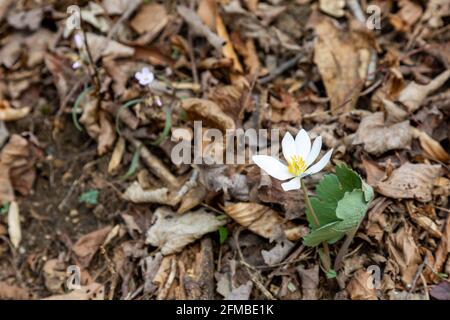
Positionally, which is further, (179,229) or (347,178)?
(179,229)

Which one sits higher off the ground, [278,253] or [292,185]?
[292,185]

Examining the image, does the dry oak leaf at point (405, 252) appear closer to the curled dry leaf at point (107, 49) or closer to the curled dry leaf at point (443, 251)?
the curled dry leaf at point (443, 251)

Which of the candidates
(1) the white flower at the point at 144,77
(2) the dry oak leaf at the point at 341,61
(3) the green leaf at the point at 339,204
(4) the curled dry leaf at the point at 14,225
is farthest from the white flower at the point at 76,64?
(3) the green leaf at the point at 339,204

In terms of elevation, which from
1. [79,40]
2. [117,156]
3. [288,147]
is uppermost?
[288,147]

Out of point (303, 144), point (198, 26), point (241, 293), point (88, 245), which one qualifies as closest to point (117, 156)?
point (88, 245)

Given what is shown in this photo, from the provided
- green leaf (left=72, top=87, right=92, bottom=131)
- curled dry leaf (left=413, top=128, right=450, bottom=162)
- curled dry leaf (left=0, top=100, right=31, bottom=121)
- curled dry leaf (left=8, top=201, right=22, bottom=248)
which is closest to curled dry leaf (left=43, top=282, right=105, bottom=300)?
curled dry leaf (left=8, top=201, right=22, bottom=248)

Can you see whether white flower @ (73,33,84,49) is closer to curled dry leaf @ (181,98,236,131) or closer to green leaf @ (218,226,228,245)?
curled dry leaf @ (181,98,236,131)

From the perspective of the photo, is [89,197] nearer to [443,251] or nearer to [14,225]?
[14,225]

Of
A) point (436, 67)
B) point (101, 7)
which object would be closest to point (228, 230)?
point (436, 67)
